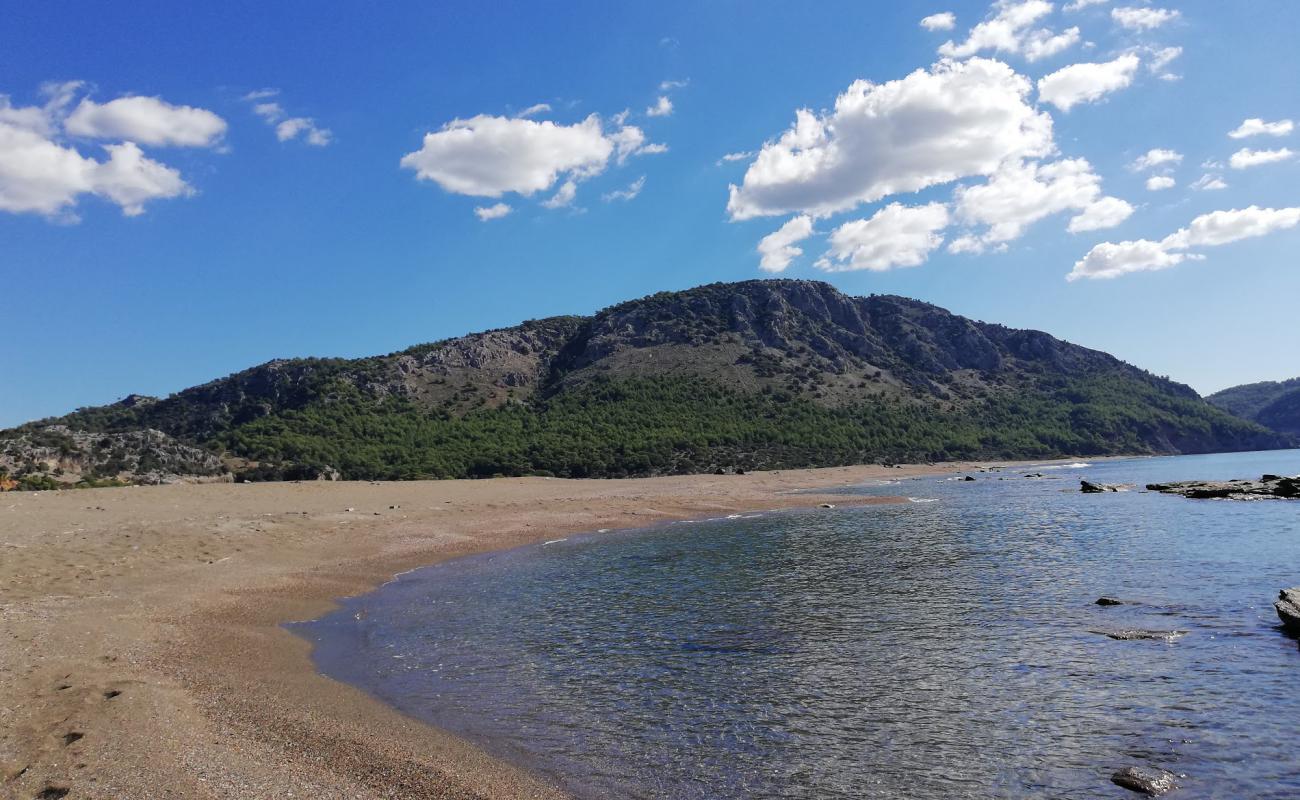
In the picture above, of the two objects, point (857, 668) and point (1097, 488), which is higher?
point (857, 668)

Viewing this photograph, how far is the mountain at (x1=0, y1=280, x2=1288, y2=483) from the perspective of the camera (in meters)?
95.7

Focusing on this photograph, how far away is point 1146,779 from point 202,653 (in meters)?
20.2

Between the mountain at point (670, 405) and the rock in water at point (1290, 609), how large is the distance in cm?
8330

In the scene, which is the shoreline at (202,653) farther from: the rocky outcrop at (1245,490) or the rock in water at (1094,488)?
the rocky outcrop at (1245,490)

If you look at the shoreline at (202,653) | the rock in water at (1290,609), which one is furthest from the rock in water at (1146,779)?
the rock in water at (1290,609)

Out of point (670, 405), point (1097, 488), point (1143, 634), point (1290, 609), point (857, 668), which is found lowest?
point (1097, 488)

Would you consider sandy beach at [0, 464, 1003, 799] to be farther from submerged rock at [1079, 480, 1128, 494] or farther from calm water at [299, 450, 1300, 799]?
submerged rock at [1079, 480, 1128, 494]

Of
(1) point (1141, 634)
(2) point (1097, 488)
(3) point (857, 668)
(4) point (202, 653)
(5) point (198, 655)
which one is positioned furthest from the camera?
(2) point (1097, 488)

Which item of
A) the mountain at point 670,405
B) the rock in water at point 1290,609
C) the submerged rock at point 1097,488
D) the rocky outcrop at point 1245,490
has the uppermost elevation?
the mountain at point 670,405

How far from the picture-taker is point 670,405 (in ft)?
423

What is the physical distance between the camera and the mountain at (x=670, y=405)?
95.7 meters

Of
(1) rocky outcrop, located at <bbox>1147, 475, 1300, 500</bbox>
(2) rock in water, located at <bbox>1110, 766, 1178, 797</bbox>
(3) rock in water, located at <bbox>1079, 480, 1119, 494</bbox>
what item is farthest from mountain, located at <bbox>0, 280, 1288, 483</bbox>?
(2) rock in water, located at <bbox>1110, 766, 1178, 797</bbox>

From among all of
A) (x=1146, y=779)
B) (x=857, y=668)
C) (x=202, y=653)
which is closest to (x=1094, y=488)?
(x=857, y=668)

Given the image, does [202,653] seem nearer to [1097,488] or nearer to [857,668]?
[857,668]
